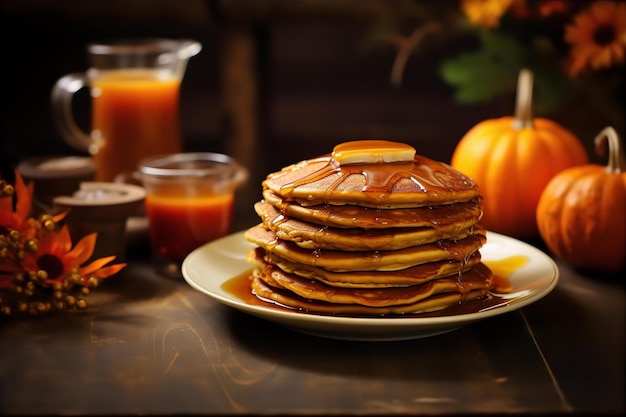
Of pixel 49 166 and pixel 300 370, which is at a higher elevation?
pixel 49 166

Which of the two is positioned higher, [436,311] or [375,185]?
[375,185]

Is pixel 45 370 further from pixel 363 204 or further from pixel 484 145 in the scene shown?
pixel 484 145

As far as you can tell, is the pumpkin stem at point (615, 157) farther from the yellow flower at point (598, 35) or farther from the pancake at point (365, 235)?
the pancake at point (365, 235)

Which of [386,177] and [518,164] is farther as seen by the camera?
[518,164]

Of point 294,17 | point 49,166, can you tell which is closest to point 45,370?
point 49,166

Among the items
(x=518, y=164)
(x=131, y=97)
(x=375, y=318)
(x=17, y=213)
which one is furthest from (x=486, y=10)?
(x=17, y=213)

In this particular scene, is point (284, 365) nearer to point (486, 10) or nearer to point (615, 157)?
point (615, 157)
